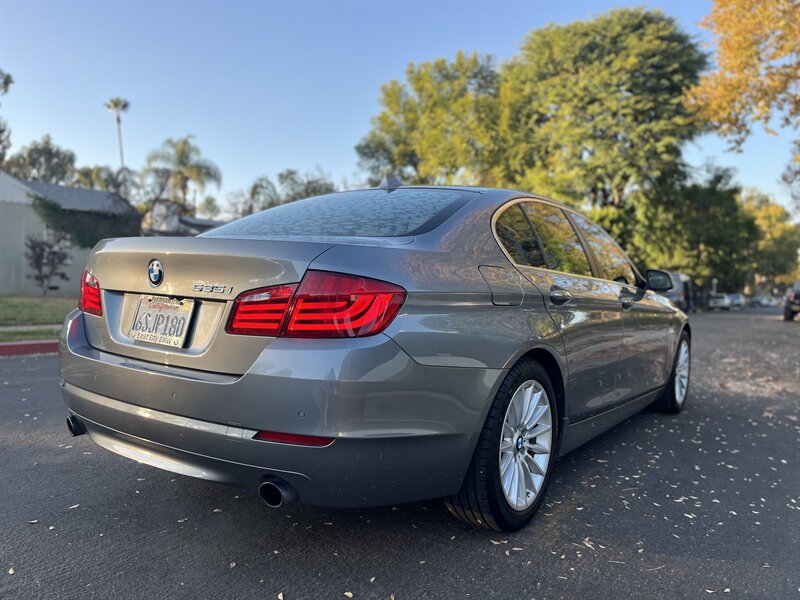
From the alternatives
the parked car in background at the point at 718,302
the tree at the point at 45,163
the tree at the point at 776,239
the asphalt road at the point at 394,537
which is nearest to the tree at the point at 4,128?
the tree at the point at 45,163

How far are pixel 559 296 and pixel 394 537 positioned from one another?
1.43m

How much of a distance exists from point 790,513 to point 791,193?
118 ft

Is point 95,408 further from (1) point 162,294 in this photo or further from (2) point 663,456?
(2) point 663,456

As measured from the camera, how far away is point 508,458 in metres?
2.66

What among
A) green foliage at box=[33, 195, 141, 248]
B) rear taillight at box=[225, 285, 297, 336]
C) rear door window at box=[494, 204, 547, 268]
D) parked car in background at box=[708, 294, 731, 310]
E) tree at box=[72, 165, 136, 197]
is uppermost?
tree at box=[72, 165, 136, 197]

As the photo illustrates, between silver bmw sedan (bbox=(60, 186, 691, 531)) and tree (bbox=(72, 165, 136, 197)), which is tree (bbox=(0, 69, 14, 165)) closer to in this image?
tree (bbox=(72, 165, 136, 197))

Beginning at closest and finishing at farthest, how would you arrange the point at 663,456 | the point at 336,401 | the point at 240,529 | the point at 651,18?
1. the point at 336,401
2. the point at 240,529
3. the point at 663,456
4. the point at 651,18

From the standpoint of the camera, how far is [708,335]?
1491 centimetres

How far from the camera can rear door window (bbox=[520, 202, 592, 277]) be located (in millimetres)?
3324

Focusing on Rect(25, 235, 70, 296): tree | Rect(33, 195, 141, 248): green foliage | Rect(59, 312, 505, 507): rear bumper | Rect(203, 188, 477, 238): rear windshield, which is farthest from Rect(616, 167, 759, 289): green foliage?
Rect(59, 312, 505, 507): rear bumper

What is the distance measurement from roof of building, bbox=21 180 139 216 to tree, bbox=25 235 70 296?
6.10 ft

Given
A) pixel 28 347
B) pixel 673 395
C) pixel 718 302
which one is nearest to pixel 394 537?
pixel 673 395

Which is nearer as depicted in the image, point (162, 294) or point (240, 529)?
point (162, 294)

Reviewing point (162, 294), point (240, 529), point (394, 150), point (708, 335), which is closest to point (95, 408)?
point (162, 294)
